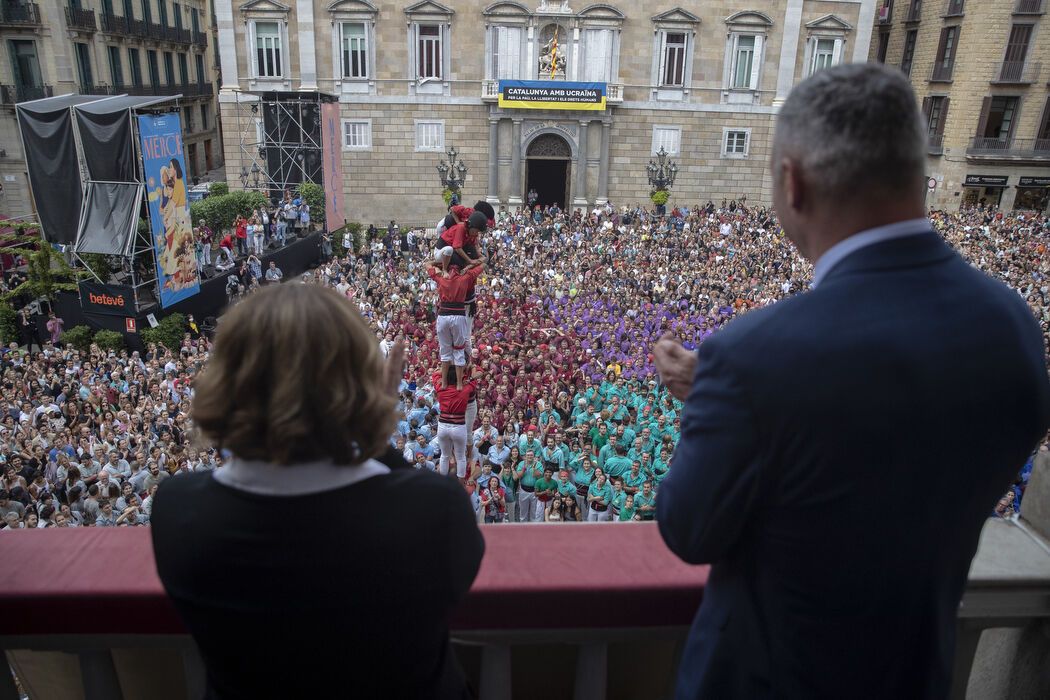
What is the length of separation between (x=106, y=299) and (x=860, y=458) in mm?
18438

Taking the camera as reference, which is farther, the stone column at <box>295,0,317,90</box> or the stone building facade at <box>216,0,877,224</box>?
the stone building facade at <box>216,0,877,224</box>

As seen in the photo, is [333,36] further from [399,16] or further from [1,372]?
[1,372]

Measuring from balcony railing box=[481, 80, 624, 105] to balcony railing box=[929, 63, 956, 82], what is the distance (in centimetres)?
1557

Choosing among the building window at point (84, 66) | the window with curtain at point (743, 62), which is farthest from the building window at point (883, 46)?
the building window at point (84, 66)

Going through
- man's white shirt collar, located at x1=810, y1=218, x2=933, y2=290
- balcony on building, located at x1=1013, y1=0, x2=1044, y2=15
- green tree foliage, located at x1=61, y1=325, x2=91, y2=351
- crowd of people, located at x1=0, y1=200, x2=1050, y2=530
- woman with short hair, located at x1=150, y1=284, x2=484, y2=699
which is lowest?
green tree foliage, located at x1=61, y1=325, x2=91, y2=351

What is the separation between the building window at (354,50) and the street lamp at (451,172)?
A: 4.75m

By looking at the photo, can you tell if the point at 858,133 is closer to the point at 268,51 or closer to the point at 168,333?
the point at 168,333

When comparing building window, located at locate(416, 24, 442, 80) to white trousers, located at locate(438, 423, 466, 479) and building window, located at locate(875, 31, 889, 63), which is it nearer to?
building window, located at locate(875, 31, 889, 63)

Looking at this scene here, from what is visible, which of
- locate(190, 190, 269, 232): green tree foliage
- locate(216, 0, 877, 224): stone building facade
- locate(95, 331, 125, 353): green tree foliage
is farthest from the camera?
locate(216, 0, 877, 224): stone building facade

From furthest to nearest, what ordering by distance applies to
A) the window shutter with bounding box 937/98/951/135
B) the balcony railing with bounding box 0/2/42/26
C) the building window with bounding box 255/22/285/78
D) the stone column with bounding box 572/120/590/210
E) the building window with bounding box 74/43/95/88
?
the window shutter with bounding box 937/98/951/135
the stone column with bounding box 572/120/590/210
the building window with bounding box 74/43/95/88
the building window with bounding box 255/22/285/78
the balcony railing with bounding box 0/2/42/26

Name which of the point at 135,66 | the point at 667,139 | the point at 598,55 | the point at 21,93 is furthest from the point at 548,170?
the point at 21,93

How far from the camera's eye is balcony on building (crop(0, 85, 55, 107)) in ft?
95.5

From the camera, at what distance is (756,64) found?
32375 millimetres

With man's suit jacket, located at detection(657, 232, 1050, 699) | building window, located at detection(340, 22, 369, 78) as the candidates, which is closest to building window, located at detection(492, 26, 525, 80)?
building window, located at detection(340, 22, 369, 78)
